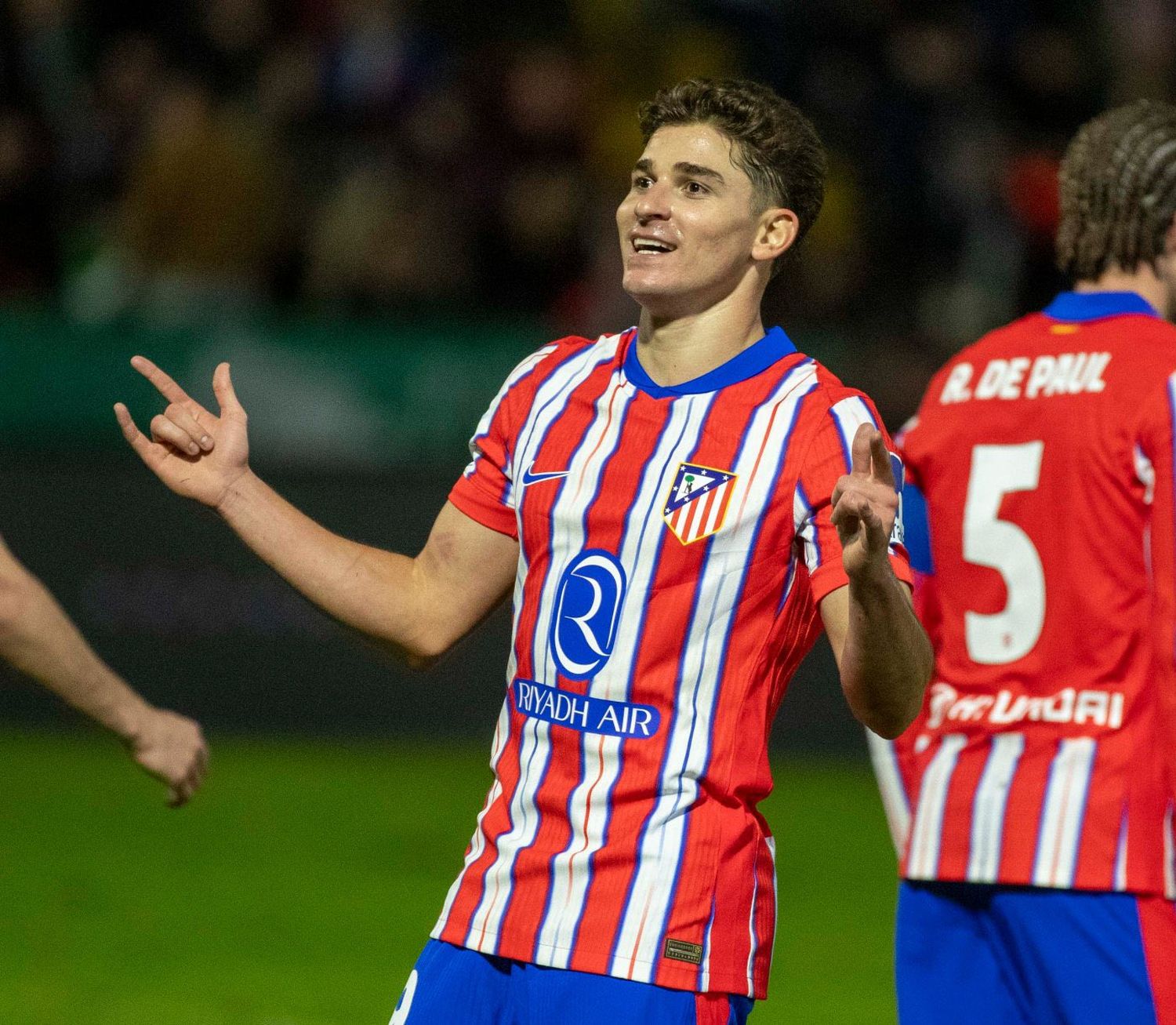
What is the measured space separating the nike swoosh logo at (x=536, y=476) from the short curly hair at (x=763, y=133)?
0.57 m

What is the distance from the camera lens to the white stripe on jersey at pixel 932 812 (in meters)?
3.76

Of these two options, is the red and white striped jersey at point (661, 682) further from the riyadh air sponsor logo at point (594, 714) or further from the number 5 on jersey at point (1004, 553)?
the number 5 on jersey at point (1004, 553)

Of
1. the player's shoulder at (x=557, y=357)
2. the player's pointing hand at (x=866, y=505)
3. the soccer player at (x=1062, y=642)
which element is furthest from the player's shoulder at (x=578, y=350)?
the soccer player at (x=1062, y=642)

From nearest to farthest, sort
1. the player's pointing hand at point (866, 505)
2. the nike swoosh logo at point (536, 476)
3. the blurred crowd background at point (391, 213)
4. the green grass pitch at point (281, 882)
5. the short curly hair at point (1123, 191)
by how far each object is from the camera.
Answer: the player's pointing hand at point (866, 505) → the nike swoosh logo at point (536, 476) → the short curly hair at point (1123, 191) → the green grass pitch at point (281, 882) → the blurred crowd background at point (391, 213)

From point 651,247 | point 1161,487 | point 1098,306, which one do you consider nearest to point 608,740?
point 651,247

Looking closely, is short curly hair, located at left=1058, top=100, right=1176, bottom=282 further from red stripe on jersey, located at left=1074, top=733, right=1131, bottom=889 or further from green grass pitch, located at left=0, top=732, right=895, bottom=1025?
green grass pitch, located at left=0, top=732, right=895, bottom=1025

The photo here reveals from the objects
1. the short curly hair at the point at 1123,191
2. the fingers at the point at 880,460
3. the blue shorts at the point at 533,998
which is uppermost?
the short curly hair at the point at 1123,191

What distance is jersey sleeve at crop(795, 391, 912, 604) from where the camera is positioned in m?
3.01

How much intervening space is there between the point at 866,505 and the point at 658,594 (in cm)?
46

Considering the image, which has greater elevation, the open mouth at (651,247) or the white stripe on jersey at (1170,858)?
the open mouth at (651,247)

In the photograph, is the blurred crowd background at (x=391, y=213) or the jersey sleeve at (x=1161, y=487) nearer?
the jersey sleeve at (x=1161, y=487)

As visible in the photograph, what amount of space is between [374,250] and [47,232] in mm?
1881

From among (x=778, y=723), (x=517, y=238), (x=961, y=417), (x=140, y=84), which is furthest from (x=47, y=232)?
(x=961, y=417)

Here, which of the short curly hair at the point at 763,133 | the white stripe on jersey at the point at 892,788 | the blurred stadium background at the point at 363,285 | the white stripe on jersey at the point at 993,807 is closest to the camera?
the short curly hair at the point at 763,133
